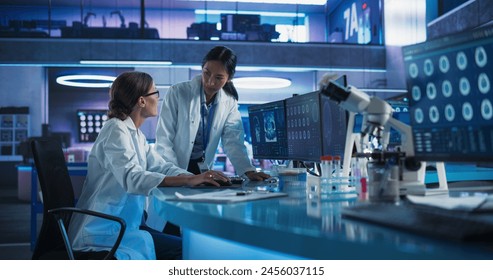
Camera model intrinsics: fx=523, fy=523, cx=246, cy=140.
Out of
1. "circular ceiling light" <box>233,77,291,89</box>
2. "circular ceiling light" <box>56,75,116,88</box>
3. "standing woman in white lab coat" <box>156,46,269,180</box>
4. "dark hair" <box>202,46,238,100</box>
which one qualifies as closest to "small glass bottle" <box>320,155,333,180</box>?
"standing woman in white lab coat" <box>156,46,269,180</box>

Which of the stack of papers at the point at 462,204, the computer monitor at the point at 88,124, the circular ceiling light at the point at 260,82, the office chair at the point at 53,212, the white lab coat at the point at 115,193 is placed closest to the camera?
the stack of papers at the point at 462,204

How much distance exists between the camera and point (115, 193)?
2.25 meters

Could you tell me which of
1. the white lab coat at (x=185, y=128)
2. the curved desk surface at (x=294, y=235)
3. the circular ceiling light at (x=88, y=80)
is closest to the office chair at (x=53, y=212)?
the curved desk surface at (x=294, y=235)

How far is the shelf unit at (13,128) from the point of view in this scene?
1305 centimetres

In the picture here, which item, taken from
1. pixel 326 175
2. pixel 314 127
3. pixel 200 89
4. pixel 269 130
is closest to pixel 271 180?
pixel 314 127

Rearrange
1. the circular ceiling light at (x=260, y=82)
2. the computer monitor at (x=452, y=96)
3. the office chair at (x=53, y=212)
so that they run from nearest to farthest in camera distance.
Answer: the computer monitor at (x=452, y=96) → the office chair at (x=53, y=212) → the circular ceiling light at (x=260, y=82)

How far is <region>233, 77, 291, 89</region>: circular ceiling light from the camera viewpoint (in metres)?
10.9

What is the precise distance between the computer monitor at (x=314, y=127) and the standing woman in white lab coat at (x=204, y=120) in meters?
0.40

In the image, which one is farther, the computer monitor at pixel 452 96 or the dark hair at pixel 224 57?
the dark hair at pixel 224 57

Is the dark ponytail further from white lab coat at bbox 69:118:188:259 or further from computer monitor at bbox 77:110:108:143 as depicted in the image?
computer monitor at bbox 77:110:108:143

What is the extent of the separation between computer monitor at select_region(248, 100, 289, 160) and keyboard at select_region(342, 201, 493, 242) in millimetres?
1724

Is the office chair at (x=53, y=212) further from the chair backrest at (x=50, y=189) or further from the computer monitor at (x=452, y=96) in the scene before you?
the computer monitor at (x=452, y=96)
